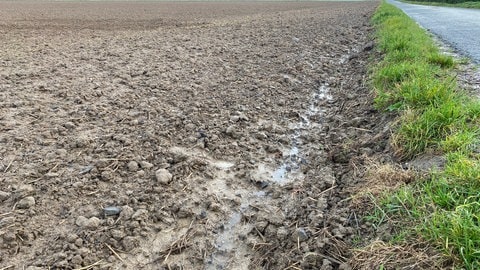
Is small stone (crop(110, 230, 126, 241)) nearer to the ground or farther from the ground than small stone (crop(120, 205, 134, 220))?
nearer to the ground

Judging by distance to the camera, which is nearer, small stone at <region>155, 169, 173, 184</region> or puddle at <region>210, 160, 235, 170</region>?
small stone at <region>155, 169, 173, 184</region>

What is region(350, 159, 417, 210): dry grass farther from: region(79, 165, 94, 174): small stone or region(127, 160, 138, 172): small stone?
region(79, 165, 94, 174): small stone

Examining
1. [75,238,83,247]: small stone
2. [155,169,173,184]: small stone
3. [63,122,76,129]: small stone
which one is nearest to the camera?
[75,238,83,247]: small stone

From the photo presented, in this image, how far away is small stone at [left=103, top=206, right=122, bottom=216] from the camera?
2721 millimetres

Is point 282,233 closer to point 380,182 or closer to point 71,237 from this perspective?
point 380,182

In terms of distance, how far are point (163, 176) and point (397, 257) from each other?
1953 mm

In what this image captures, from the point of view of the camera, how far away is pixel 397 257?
6.41 ft

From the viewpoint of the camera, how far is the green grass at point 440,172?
6.31 feet

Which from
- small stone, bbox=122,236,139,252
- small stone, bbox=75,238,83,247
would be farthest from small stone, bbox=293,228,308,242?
small stone, bbox=75,238,83,247

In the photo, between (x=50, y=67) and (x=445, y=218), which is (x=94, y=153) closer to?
(x=445, y=218)

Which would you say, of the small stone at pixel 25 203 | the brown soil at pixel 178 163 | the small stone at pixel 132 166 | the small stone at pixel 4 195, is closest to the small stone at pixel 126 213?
the brown soil at pixel 178 163

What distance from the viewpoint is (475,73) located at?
206 inches

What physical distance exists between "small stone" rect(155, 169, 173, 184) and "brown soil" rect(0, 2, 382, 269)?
0.01m

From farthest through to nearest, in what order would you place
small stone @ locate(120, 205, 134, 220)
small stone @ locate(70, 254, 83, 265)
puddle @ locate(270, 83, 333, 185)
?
1. puddle @ locate(270, 83, 333, 185)
2. small stone @ locate(120, 205, 134, 220)
3. small stone @ locate(70, 254, 83, 265)
